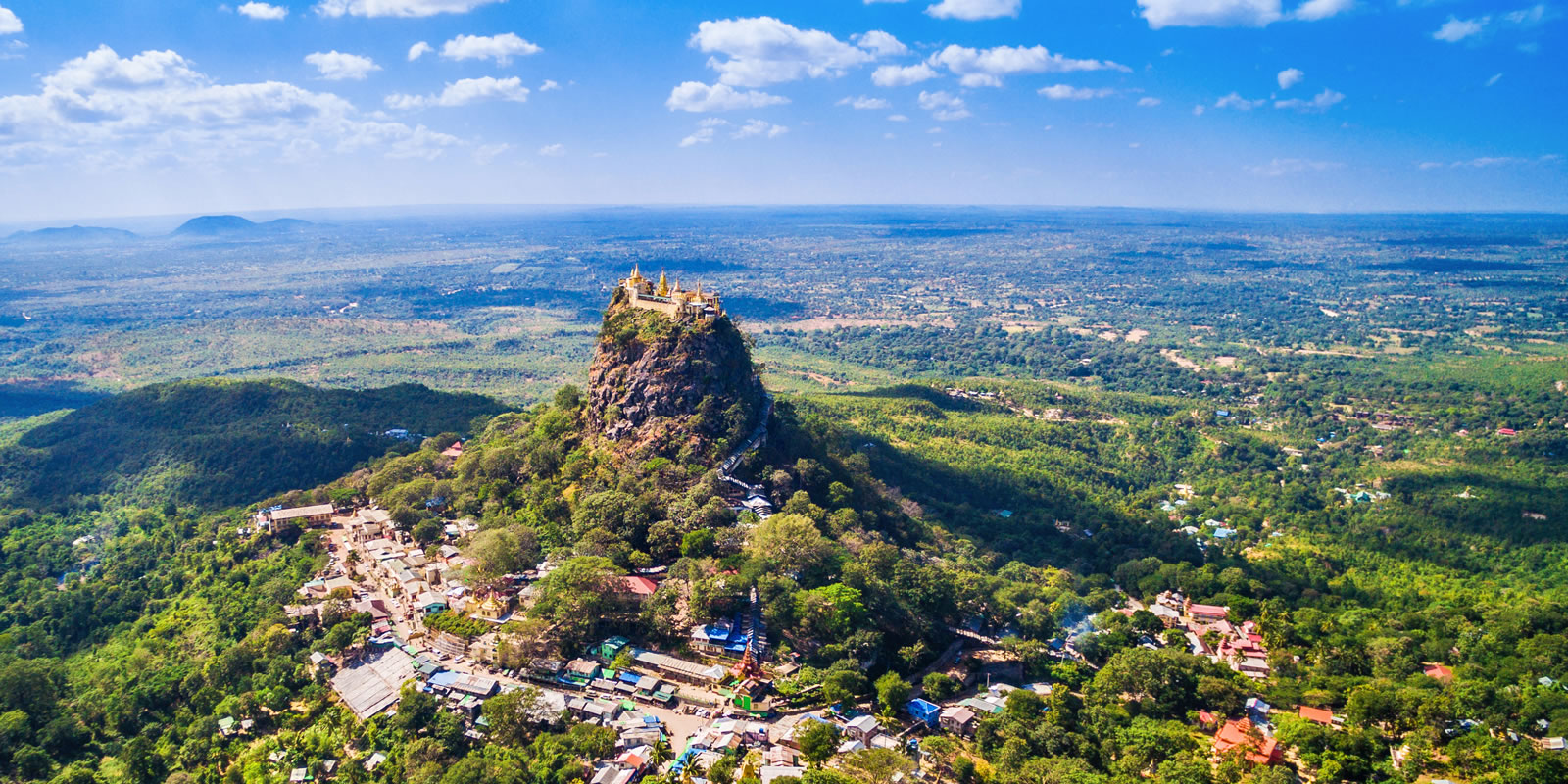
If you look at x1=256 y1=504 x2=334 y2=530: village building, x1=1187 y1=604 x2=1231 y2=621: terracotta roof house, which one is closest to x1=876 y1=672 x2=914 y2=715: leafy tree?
x1=1187 y1=604 x2=1231 y2=621: terracotta roof house

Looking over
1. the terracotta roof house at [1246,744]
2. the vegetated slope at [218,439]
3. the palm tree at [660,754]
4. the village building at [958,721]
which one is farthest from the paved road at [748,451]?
the vegetated slope at [218,439]

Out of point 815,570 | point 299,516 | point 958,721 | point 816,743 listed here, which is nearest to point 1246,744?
point 958,721

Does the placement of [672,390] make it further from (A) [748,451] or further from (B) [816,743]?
(B) [816,743]

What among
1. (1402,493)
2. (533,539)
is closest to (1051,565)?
(533,539)

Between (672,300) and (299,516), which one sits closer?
(299,516)

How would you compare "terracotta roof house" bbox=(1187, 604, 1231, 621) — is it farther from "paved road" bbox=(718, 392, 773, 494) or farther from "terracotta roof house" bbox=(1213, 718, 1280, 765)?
"paved road" bbox=(718, 392, 773, 494)
